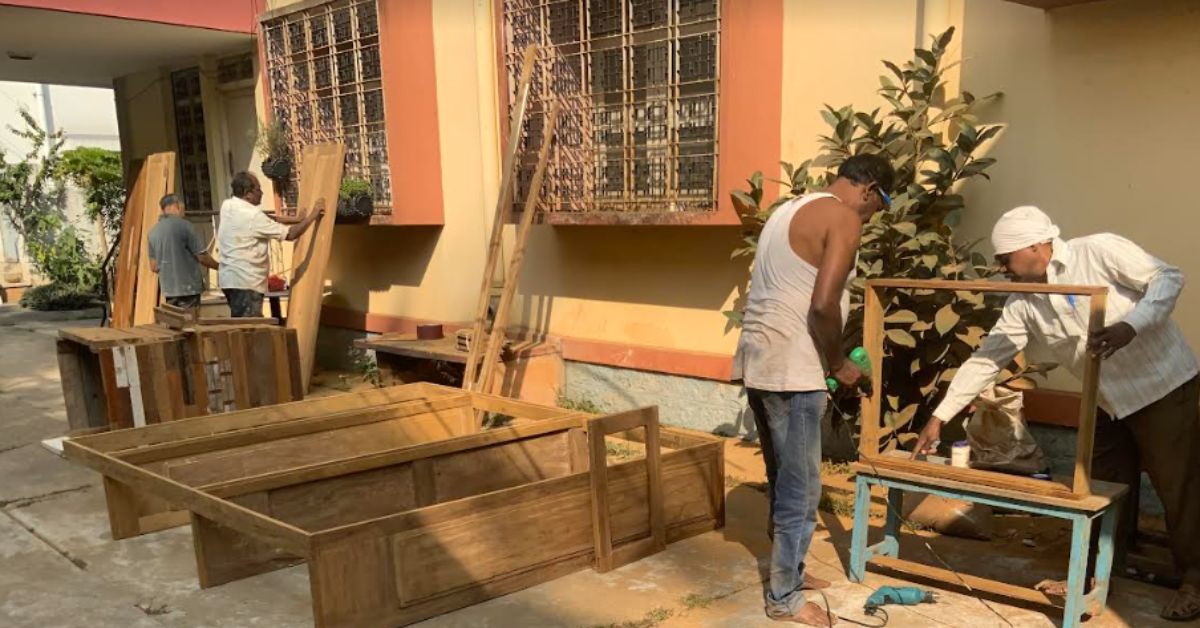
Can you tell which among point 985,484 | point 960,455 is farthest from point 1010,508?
point 960,455

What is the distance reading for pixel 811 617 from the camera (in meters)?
3.32

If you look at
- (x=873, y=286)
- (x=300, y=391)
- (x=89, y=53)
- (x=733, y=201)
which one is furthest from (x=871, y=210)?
(x=89, y=53)

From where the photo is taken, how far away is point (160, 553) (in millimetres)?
4223

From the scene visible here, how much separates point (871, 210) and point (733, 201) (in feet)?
6.97

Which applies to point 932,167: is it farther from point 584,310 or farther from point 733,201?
point 584,310

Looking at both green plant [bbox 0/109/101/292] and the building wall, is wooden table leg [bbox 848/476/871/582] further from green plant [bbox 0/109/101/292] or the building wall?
green plant [bbox 0/109/101/292]

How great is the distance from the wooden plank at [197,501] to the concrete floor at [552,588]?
383mm

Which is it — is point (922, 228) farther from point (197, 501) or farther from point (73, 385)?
point (73, 385)

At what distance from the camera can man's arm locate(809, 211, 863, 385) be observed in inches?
120

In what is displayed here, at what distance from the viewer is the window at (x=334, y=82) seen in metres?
7.89

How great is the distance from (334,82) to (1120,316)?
7061mm

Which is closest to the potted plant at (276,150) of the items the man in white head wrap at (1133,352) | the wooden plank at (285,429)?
the wooden plank at (285,429)

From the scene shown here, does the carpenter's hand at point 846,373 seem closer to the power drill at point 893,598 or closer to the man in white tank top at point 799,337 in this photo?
the man in white tank top at point 799,337

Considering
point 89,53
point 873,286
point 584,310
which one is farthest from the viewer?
point 89,53
